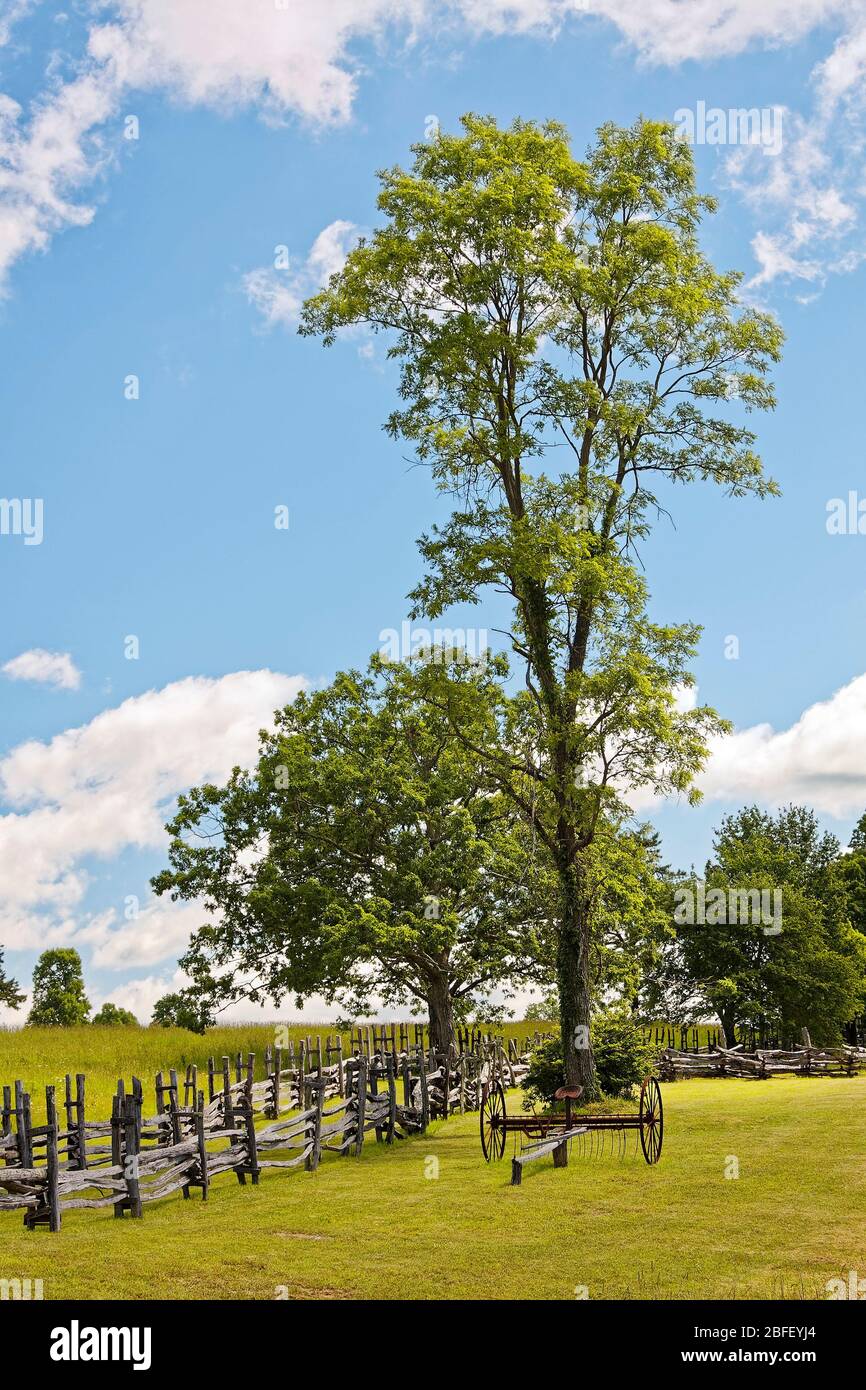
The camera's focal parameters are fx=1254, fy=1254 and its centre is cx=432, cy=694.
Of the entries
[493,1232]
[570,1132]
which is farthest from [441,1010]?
[493,1232]

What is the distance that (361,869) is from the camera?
36094 mm

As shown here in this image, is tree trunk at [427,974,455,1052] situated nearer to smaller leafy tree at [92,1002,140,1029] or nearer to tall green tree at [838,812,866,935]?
tall green tree at [838,812,866,935]

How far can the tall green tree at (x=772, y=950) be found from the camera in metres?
48.7

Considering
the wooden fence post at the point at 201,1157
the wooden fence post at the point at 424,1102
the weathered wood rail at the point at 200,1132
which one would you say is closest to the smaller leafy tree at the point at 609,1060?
the wooden fence post at the point at 424,1102

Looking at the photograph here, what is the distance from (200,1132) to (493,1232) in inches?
238

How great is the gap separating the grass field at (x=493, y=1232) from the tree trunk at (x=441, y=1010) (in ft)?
→ 39.8

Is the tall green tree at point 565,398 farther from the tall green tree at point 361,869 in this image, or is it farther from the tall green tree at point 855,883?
the tall green tree at point 855,883

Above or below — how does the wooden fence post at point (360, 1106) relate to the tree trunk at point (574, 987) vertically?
below

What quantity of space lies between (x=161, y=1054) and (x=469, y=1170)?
20418 millimetres

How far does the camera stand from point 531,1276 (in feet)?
42.1

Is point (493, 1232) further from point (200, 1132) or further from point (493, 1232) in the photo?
point (200, 1132)

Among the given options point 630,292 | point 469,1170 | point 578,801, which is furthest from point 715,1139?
point 630,292

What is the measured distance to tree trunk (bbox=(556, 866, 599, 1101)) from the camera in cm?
2664
